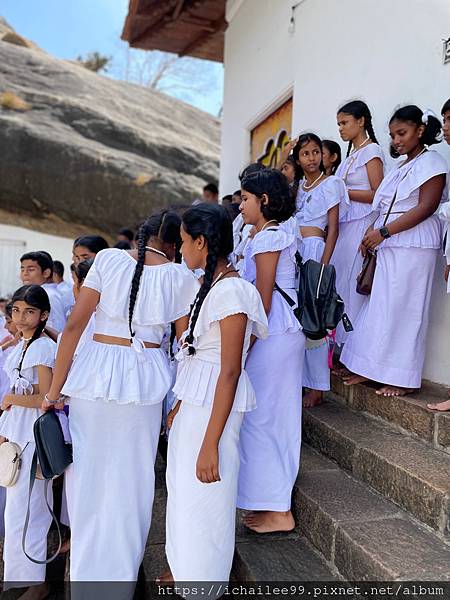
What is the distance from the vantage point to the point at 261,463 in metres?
2.32

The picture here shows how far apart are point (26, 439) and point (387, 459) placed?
1798 mm

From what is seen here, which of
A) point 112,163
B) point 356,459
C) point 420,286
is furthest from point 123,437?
point 112,163

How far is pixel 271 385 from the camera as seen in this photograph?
2.33 meters

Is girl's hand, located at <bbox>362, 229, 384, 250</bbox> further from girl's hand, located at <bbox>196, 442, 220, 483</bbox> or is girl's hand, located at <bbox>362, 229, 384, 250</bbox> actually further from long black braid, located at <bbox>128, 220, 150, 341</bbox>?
girl's hand, located at <bbox>196, 442, 220, 483</bbox>

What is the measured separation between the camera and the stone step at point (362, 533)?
5.90 ft

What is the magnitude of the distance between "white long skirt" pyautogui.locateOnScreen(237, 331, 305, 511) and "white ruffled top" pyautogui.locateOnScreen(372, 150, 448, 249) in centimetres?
98

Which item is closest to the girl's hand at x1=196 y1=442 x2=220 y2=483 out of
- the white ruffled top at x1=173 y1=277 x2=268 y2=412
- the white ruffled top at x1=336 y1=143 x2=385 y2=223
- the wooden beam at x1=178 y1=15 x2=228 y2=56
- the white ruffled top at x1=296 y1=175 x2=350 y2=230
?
the white ruffled top at x1=173 y1=277 x2=268 y2=412

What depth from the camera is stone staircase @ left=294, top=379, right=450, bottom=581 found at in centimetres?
189

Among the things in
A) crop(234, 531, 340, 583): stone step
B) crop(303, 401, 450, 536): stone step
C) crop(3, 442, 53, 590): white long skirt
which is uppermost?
crop(303, 401, 450, 536): stone step

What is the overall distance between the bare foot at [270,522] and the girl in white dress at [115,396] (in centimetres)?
49

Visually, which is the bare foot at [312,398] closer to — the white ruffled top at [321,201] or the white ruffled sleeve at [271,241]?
the white ruffled top at [321,201]

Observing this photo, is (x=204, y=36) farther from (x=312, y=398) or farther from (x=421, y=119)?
(x=312, y=398)

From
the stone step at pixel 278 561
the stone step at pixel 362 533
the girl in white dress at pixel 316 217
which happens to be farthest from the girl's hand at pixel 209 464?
the girl in white dress at pixel 316 217

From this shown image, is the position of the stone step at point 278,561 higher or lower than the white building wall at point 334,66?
lower
